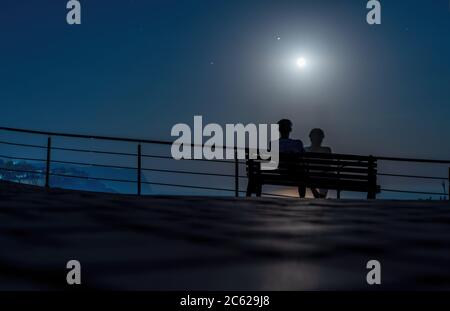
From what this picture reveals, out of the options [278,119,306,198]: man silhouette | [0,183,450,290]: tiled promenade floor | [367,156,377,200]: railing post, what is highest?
[278,119,306,198]: man silhouette

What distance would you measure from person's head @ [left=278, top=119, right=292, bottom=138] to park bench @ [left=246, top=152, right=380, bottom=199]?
0.24 m

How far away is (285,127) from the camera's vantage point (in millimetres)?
4523

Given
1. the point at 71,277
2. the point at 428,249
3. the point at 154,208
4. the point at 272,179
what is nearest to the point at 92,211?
the point at 154,208

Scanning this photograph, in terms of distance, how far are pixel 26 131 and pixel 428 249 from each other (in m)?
5.47

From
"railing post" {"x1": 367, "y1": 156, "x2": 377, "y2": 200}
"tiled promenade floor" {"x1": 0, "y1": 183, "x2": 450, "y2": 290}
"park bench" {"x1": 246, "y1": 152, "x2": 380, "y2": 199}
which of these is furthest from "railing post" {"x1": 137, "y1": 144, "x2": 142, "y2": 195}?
"tiled promenade floor" {"x1": 0, "y1": 183, "x2": 450, "y2": 290}

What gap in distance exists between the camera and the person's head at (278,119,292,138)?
451cm

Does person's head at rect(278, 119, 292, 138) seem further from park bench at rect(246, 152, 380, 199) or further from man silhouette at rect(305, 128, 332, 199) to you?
man silhouette at rect(305, 128, 332, 199)

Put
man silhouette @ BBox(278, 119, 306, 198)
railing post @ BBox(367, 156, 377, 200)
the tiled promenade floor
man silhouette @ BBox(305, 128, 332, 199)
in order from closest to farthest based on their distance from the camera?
1. the tiled promenade floor
2. railing post @ BBox(367, 156, 377, 200)
3. man silhouette @ BBox(278, 119, 306, 198)
4. man silhouette @ BBox(305, 128, 332, 199)

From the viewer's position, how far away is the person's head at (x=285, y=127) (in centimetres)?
451

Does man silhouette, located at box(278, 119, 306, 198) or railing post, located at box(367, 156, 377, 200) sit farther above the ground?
man silhouette, located at box(278, 119, 306, 198)

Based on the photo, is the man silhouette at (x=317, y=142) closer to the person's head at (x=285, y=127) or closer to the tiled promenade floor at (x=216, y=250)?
the person's head at (x=285, y=127)

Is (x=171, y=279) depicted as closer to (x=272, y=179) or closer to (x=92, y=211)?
(x=92, y=211)

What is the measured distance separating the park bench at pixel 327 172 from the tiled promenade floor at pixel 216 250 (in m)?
2.58

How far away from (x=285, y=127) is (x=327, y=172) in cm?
59
